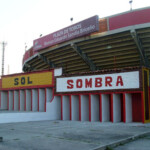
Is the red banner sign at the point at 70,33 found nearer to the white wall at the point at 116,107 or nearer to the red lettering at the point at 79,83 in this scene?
the red lettering at the point at 79,83

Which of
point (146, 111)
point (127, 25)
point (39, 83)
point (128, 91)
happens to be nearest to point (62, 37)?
point (39, 83)

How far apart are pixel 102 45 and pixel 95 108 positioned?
694cm

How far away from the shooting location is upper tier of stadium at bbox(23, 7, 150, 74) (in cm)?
2239

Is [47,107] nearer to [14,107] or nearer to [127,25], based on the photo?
[14,107]

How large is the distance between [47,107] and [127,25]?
1211 centimetres

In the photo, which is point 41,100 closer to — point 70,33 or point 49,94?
point 49,94

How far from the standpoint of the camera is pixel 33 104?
2922 cm

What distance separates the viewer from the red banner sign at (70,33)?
2404cm

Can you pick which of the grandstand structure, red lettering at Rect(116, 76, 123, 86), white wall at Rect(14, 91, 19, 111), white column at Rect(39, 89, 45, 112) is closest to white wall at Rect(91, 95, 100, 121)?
the grandstand structure

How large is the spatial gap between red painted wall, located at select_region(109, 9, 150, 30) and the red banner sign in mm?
1667

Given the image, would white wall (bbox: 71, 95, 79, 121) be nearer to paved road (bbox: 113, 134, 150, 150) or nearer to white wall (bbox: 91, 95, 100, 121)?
white wall (bbox: 91, 95, 100, 121)

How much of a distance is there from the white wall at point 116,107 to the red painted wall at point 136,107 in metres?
1.29

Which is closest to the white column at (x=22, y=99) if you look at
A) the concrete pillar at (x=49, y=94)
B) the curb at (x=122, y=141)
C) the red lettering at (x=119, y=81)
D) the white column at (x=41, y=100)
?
the white column at (x=41, y=100)

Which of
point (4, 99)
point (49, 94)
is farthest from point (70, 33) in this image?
point (4, 99)
